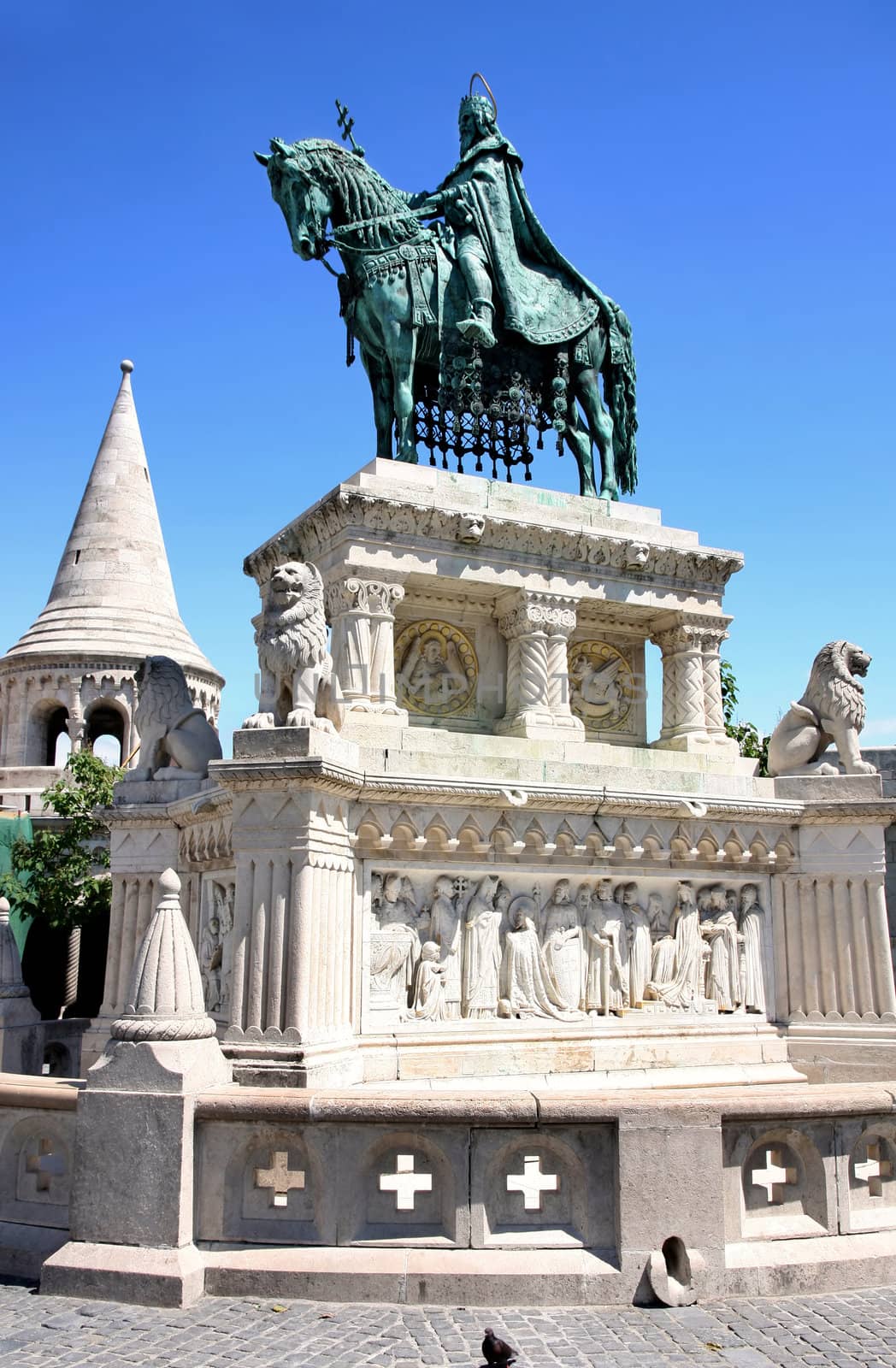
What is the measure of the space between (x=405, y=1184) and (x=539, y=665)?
681 cm

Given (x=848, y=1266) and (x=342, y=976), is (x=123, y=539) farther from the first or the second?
(x=848, y=1266)

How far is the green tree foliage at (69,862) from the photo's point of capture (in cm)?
2844

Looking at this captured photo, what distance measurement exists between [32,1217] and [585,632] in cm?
894

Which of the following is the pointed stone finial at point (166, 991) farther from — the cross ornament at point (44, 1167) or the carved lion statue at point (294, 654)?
the carved lion statue at point (294, 654)

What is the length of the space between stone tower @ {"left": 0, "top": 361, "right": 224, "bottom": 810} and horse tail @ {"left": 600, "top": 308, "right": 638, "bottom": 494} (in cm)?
2880

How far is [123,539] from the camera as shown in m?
43.8

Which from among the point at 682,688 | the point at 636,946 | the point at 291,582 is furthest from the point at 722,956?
the point at 291,582

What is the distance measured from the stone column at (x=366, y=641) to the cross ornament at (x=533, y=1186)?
222 inches

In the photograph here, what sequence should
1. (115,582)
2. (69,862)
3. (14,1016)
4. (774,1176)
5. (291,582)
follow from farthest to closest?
(115,582) < (69,862) < (14,1016) < (291,582) < (774,1176)

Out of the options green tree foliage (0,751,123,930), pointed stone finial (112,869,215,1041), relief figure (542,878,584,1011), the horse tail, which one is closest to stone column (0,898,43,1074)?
relief figure (542,878,584,1011)

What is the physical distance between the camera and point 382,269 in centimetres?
1411

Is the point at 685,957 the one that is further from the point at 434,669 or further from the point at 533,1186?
the point at 533,1186

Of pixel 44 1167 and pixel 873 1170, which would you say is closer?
pixel 44 1167

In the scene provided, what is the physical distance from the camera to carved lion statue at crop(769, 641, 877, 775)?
13117 mm
